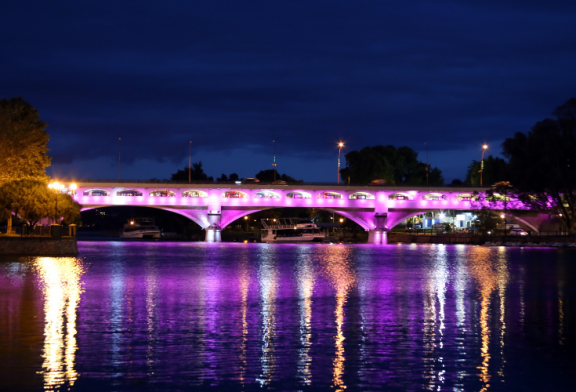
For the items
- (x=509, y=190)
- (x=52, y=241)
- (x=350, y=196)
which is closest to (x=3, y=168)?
(x=52, y=241)

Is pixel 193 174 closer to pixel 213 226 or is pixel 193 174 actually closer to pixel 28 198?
pixel 213 226

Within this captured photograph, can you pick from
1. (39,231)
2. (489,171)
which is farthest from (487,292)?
(489,171)

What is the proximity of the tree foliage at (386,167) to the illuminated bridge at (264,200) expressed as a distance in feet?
40.7

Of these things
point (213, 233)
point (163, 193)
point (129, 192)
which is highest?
point (129, 192)

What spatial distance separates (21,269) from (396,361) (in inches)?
1156

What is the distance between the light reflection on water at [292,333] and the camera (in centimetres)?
1391

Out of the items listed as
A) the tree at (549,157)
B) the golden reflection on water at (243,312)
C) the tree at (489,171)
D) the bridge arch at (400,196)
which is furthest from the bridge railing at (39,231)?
the tree at (489,171)

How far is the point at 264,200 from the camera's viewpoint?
115 m

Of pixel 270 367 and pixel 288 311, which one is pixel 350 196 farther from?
pixel 270 367

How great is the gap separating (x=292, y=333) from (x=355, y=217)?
103 metres

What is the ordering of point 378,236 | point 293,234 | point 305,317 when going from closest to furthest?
point 305,317 < point 378,236 < point 293,234

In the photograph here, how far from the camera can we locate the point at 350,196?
120 m

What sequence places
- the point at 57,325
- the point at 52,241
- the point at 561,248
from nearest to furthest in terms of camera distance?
the point at 57,325 → the point at 52,241 → the point at 561,248

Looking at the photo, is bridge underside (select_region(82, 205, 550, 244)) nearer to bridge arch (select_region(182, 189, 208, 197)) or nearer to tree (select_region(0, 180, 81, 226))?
bridge arch (select_region(182, 189, 208, 197))
